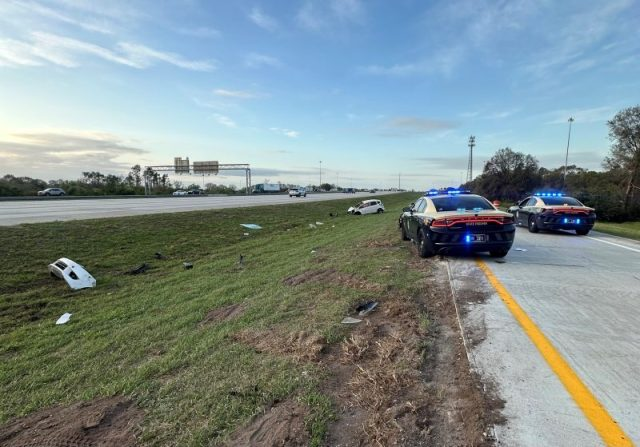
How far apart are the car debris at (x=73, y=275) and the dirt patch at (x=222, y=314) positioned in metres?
5.67

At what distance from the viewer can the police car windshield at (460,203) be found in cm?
928

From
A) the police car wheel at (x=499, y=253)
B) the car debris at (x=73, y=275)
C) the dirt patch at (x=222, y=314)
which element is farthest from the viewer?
the car debris at (x=73, y=275)

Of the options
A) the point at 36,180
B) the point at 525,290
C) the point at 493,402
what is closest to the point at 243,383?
the point at 493,402

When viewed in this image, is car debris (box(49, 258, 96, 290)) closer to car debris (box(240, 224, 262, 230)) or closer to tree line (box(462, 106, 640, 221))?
car debris (box(240, 224, 262, 230))

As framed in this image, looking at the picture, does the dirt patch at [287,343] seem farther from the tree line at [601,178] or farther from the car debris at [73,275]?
the tree line at [601,178]

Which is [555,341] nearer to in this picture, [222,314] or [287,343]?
[287,343]

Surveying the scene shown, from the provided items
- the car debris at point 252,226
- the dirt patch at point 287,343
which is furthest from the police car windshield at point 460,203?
the car debris at point 252,226

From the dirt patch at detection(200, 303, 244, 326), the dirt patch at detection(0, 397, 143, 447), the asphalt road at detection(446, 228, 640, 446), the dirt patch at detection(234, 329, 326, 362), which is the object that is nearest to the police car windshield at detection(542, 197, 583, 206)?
the asphalt road at detection(446, 228, 640, 446)

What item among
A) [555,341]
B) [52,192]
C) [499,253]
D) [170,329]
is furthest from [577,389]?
[52,192]

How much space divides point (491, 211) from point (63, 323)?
8.94 metres

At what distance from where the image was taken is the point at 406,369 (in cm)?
357

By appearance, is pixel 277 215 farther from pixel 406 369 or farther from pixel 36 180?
pixel 36 180

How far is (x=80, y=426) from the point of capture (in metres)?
3.24

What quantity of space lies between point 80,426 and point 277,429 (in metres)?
1.71
